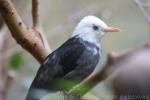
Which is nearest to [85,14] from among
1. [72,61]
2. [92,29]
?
[92,29]

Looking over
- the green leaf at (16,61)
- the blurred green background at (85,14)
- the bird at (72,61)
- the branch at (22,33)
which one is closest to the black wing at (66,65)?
the bird at (72,61)

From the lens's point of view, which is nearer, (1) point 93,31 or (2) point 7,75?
(1) point 93,31

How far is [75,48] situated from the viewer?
209 cm

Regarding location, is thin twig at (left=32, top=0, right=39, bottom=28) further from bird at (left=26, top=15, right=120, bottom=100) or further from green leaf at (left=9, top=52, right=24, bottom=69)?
green leaf at (left=9, top=52, right=24, bottom=69)

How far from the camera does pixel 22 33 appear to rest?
1.99m

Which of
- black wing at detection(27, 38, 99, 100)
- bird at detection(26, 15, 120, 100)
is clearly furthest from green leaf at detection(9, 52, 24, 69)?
black wing at detection(27, 38, 99, 100)

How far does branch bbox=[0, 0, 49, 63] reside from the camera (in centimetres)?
184

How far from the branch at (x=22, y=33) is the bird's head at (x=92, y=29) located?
0.86ft

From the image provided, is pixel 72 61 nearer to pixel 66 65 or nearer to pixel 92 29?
pixel 66 65

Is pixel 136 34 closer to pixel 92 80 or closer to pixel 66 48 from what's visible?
pixel 66 48

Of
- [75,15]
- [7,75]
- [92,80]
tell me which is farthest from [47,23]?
[92,80]

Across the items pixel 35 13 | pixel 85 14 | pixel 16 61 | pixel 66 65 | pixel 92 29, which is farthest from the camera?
pixel 85 14

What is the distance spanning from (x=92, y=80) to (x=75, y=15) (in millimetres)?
2135

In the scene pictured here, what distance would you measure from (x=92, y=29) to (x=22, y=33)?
453 mm
